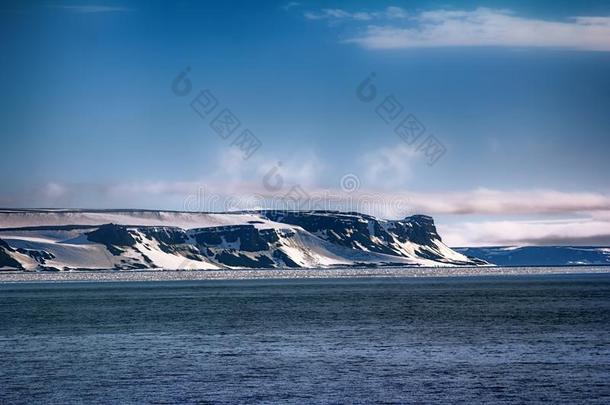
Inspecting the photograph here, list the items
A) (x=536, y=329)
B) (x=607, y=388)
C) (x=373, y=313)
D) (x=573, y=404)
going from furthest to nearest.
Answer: (x=373, y=313) < (x=536, y=329) < (x=607, y=388) < (x=573, y=404)

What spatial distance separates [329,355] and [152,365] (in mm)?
9217

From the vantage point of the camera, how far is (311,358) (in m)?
49.9

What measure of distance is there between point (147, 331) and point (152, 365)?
2212 centimetres

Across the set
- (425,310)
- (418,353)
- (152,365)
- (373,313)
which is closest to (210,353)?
(152,365)

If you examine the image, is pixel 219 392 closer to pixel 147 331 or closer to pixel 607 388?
pixel 607 388

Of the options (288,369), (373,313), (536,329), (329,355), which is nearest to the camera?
(288,369)

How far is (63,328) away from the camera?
75.0 m

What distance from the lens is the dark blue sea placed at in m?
38.3

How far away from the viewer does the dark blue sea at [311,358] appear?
38344mm

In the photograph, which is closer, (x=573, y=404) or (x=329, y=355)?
(x=573, y=404)

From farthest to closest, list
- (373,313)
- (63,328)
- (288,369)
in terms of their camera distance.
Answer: (373,313), (63,328), (288,369)

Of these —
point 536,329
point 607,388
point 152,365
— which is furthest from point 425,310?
point 607,388

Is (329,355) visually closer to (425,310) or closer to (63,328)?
(63,328)

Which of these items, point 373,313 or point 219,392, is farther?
point 373,313
